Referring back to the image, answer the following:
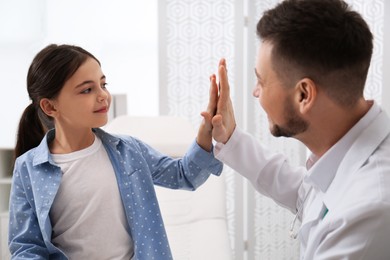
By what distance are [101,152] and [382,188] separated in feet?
2.74

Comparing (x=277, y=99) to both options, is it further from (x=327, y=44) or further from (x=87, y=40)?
(x=87, y=40)

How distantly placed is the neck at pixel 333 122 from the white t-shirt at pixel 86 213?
1.99ft

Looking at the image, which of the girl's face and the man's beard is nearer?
the man's beard

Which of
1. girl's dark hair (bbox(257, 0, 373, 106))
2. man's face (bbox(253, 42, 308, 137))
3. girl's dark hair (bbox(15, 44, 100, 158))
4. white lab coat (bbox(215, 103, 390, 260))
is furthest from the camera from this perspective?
girl's dark hair (bbox(15, 44, 100, 158))

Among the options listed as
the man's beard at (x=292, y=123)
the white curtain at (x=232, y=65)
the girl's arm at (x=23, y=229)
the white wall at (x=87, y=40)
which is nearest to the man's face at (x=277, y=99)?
the man's beard at (x=292, y=123)

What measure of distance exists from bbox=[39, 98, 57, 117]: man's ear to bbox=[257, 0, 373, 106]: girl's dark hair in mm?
Answer: 694

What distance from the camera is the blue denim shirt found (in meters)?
1.37

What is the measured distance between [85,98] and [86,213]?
333mm

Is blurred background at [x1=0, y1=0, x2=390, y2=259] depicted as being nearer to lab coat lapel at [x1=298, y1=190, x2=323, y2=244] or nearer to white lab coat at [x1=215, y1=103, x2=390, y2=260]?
white lab coat at [x1=215, y1=103, x2=390, y2=260]

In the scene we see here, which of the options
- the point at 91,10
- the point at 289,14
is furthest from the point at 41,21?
the point at 289,14

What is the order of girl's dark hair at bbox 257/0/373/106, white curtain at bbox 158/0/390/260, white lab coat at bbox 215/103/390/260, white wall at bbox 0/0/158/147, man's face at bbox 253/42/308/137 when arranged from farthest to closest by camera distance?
white wall at bbox 0/0/158/147
white curtain at bbox 158/0/390/260
man's face at bbox 253/42/308/137
girl's dark hair at bbox 257/0/373/106
white lab coat at bbox 215/103/390/260

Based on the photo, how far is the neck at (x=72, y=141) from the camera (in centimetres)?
145

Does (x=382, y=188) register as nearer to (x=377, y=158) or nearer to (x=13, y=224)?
(x=377, y=158)

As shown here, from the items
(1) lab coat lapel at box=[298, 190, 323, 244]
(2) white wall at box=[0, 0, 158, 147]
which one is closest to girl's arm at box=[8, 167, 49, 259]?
(1) lab coat lapel at box=[298, 190, 323, 244]
